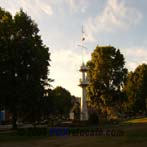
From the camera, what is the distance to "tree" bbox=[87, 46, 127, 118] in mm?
73375

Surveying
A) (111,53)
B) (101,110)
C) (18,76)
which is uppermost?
(111,53)

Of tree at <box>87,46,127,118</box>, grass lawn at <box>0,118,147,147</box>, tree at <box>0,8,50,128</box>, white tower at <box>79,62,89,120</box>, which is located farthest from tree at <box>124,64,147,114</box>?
grass lawn at <box>0,118,147,147</box>

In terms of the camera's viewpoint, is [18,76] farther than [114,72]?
No

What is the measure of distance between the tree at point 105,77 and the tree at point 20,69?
26.1 m

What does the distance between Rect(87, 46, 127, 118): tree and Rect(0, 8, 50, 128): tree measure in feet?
85.8

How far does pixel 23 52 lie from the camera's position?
1804 inches

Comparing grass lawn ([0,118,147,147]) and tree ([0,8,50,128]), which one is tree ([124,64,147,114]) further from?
grass lawn ([0,118,147,147])

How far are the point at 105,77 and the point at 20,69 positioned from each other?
31637 mm

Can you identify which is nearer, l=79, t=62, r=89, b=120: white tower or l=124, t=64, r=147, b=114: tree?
l=79, t=62, r=89, b=120: white tower

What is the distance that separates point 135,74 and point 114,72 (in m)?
26.1

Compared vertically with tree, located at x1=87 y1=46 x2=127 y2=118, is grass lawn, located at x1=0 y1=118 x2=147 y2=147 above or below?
below

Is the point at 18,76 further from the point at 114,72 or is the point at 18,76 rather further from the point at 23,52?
the point at 114,72

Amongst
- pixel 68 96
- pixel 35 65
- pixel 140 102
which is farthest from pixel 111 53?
pixel 68 96

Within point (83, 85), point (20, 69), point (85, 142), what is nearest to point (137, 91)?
point (83, 85)
